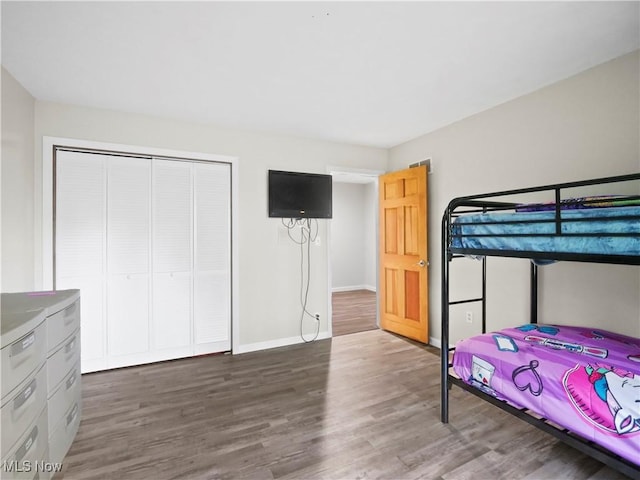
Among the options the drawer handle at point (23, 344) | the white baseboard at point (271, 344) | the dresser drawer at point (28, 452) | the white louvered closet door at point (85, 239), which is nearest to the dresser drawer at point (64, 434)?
the dresser drawer at point (28, 452)

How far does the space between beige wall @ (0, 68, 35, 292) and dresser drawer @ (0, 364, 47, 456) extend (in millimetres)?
1093

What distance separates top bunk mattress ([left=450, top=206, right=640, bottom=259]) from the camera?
129 cm

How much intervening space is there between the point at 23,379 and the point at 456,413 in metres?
2.50

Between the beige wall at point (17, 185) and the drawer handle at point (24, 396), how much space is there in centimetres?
115

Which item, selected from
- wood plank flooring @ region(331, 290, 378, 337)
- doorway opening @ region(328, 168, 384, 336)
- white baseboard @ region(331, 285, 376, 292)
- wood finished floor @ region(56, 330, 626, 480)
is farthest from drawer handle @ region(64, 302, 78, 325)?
white baseboard @ region(331, 285, 376, 292)


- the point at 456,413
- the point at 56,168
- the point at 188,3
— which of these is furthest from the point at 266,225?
the point at 456,413

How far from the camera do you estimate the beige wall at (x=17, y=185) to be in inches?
86.7

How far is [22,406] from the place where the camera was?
4.50 ft

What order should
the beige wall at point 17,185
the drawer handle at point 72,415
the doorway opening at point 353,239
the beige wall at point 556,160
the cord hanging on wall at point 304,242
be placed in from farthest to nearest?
the doorway opening at point 353,239 → the cord hanging on wall at point 304,242 → the beige wall at point 17,185 → the beige wall at point 556,160 → the drawer handle at point 72,415

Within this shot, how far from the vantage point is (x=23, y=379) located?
1.39 metres

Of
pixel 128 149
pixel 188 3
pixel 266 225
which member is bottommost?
pixel 266 225

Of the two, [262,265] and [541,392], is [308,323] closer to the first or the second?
[262,265]

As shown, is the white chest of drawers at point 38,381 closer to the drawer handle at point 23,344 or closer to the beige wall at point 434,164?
the drawer handle at point 23,344

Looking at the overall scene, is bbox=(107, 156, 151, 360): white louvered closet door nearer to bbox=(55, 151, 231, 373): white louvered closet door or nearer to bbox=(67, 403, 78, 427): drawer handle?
bbox=(55, 151, 231, 373): white louvered closet door
